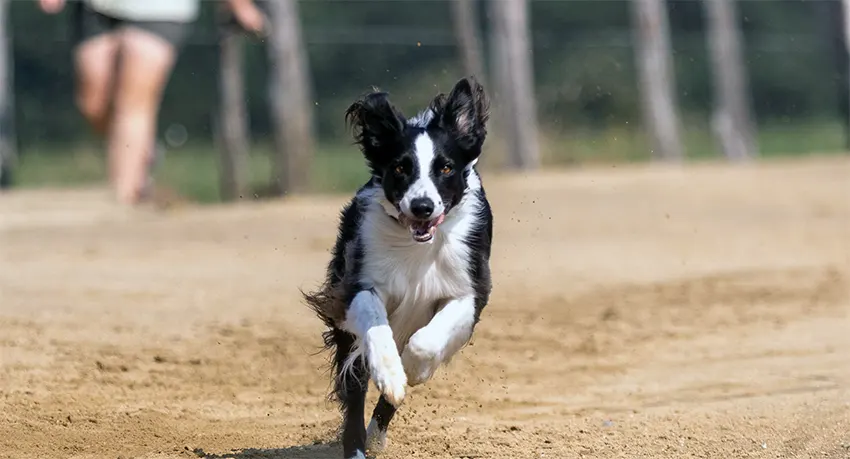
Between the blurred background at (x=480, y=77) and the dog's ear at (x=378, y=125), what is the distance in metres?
8.84

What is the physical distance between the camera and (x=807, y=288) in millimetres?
10211

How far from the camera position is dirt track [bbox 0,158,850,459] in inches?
238

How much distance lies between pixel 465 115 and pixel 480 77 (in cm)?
1087

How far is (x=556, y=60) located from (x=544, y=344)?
13.0 meters

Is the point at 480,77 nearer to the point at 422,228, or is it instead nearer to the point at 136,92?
the point at 136,92

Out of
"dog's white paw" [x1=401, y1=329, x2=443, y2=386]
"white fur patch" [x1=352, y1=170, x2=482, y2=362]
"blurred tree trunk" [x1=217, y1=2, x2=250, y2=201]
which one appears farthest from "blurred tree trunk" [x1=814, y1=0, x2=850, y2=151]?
"dog's white paw" [x1=401, y1=329, x2=443, y2=386]

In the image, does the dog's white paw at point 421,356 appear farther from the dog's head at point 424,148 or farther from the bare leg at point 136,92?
the bare leg at point 136,92

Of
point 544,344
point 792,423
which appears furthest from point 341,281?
point 544,344

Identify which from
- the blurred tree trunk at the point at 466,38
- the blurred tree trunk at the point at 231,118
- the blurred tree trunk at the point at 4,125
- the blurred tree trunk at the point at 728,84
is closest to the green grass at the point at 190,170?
the blurred tree trunk at the point at 231,118

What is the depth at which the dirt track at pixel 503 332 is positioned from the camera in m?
6.04

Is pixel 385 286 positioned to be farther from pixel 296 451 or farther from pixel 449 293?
pixel 296 451

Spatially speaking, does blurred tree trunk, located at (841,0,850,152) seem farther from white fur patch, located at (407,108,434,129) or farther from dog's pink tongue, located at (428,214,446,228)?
dog's pink tongue, located at (428,214,446,228)

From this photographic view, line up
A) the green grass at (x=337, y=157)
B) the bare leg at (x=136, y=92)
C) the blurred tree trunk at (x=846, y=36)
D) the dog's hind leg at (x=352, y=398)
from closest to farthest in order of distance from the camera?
the dog's hind leg at (x=352, y=398) → the bare leg at (x=136, y=92) → the green grass at (x=337, y=157) → the blurred tree trunk at (x=846, y=36)

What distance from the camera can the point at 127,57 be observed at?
1221 centimetres
